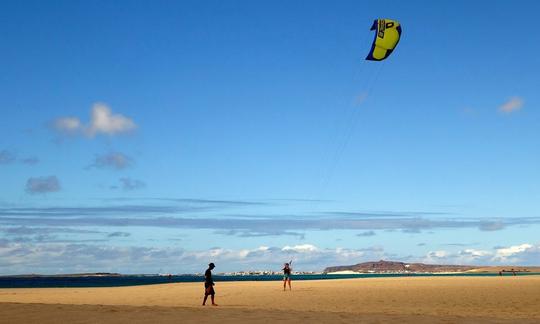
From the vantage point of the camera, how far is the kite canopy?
27188mm

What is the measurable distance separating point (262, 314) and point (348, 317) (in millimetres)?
2366

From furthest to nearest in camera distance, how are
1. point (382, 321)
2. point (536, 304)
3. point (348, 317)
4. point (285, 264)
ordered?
point (285, 264) < point (536, 304) < point (348, 317) < point (382, 321)

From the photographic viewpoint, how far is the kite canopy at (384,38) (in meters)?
27.2

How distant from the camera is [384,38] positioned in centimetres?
2733

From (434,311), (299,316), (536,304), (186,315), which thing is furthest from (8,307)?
(536,304)

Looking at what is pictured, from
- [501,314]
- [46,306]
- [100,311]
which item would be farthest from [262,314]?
[501,314]

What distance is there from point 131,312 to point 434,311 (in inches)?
425

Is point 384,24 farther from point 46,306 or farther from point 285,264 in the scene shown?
point 46,306

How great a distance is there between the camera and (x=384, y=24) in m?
27.5

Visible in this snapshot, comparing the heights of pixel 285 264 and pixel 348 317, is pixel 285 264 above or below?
above

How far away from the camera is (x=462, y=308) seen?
21641 mm

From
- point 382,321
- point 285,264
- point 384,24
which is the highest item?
point 384,24

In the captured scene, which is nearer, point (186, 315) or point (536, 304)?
point (186, 315)

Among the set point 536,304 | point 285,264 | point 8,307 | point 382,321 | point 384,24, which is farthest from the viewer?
point 285,264
